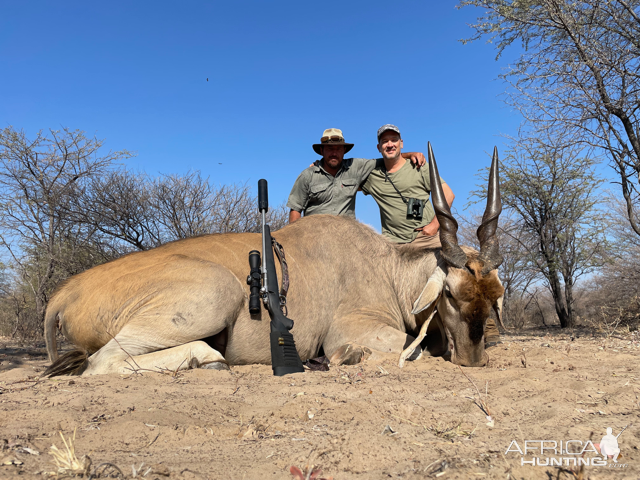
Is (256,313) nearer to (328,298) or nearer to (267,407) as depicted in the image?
(328,298)

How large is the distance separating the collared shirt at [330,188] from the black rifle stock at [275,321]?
148 cm

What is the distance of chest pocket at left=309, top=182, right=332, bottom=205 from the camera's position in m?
5.64

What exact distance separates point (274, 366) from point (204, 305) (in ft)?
2.29

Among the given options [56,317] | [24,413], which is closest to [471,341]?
[24,413]

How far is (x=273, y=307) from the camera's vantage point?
3752 millimetres

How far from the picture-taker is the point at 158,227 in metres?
10.6

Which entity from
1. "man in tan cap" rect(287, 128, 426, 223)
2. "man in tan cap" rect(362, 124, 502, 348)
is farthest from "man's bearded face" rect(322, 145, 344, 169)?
"man in tan cap" rect(362, 124, 502, 348)

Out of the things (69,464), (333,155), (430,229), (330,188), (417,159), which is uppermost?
(333,155)

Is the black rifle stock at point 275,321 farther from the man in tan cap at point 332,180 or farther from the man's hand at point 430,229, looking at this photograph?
the man's hand at point 430,229

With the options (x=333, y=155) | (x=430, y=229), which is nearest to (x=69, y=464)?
(x=430, y=229)

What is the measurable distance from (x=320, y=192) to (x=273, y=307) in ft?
7.40

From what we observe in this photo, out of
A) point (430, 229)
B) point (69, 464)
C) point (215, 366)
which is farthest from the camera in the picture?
point (430, 229)

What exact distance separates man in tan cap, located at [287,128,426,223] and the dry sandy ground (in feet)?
9.47

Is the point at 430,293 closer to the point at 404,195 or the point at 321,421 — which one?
the point at 404,195
